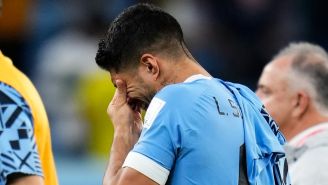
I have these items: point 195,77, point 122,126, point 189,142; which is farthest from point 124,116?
point 189,142

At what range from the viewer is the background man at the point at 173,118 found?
3.62m

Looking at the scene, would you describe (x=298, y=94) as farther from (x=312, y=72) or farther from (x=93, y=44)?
(x=93, y=44)

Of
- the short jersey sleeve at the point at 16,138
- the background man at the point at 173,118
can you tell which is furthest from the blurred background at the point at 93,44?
the short jersey sleeve at the point at 16,138

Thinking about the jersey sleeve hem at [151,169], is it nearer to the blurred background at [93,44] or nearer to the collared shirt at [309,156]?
the collared shirt at [309,156]

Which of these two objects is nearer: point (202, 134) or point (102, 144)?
point (202, 134)

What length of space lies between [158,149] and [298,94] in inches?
82.1

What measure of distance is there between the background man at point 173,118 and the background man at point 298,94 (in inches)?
47.6

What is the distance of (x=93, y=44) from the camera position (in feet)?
35.6

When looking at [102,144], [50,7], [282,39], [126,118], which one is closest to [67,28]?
[50,7]

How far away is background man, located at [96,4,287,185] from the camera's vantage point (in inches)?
142

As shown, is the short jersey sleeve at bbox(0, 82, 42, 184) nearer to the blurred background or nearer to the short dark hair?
the short dark hair

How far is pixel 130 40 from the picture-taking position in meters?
3.88

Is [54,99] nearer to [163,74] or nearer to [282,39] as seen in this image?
[282,39]

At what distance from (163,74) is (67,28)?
7.68 m
